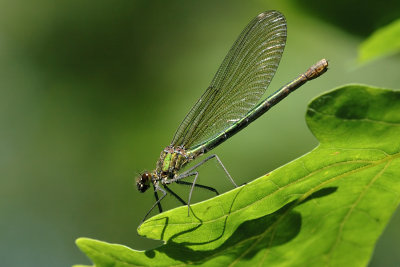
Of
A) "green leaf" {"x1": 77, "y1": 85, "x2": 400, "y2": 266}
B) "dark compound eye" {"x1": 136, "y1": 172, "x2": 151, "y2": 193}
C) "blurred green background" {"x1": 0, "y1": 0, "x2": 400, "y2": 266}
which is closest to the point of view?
"green leaf" {"x1": 77, "y1": 85, "x2": 400, "y2": 266}

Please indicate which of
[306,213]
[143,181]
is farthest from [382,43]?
[143,181]

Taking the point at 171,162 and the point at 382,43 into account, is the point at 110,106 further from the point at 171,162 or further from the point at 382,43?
the point at 382,43

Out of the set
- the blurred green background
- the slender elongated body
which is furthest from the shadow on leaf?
the blurred green background

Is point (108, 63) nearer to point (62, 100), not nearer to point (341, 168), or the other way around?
point (62, 100)

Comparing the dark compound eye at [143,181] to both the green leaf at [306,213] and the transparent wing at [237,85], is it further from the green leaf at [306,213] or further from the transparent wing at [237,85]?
the green leaf at [306,213]

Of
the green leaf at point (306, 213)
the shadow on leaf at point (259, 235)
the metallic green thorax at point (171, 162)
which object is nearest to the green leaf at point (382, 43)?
the green leaf at point (306, 213)

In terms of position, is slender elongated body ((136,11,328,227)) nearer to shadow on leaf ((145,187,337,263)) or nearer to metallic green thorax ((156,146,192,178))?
metallic green thorax ((156,146,192,178))
